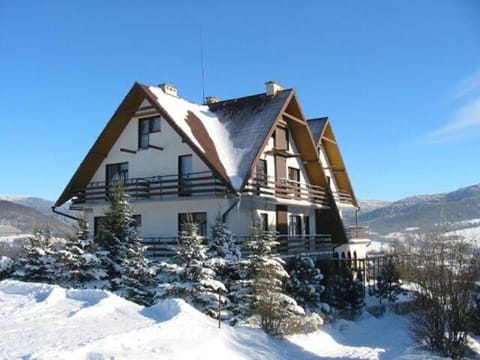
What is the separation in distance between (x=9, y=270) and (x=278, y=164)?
14.2 m

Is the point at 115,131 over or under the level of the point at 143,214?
over

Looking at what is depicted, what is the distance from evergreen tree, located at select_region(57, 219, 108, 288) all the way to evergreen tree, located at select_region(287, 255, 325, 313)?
24.9 feet

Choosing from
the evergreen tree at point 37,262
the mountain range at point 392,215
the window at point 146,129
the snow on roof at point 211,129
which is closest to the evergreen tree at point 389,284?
the mountain range at point 392,215

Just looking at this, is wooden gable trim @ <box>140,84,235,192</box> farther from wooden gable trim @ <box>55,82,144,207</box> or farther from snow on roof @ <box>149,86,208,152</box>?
wooden gable trim @ <box>55,82,144,207</box>

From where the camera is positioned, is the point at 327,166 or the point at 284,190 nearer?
the point at 284,190

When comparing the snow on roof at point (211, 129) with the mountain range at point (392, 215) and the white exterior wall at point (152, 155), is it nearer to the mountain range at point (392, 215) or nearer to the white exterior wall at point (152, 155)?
the white exterior wall at point (152, 155)

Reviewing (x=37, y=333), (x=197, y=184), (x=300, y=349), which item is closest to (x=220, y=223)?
(x=197, y=184)

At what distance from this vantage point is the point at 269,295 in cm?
1494

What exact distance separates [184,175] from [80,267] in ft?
22.4

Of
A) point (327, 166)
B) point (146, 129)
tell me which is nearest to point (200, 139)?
point (146, 129)

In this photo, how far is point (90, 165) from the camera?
87.8 ft

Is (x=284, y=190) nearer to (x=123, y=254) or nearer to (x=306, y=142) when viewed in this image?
(x=306, y=142)

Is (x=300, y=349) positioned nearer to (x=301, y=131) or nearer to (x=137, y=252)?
(x=137, y=252)

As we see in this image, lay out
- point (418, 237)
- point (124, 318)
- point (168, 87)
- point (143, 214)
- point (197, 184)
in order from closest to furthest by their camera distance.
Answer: point (124, 318) → point (418, 237) → point (197, 184) → point (143, 214) → point (168, 87)
